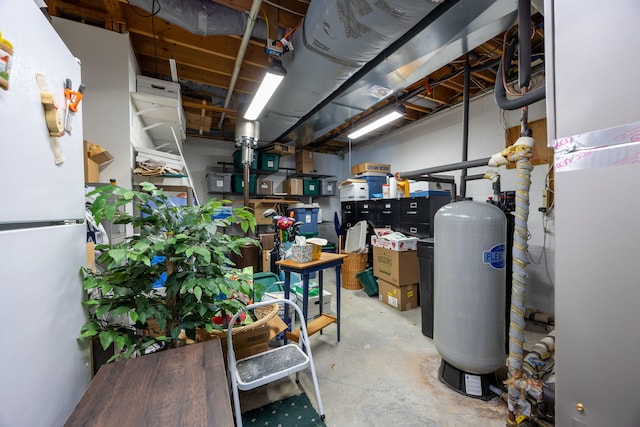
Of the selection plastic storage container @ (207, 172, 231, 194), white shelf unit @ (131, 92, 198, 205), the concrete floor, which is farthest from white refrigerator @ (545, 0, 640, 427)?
plastic storage container @ (207, 172, 231, 194)

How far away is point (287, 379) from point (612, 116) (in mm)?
2177

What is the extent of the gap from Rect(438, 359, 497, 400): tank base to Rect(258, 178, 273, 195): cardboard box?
411 centimetres

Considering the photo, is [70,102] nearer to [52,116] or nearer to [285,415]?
[52,116]

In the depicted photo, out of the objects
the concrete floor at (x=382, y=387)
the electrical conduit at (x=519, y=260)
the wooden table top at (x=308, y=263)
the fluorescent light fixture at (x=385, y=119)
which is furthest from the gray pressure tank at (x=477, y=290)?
the fluorescent light fixture at (x=385, y=119)

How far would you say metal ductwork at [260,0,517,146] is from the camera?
1451mm

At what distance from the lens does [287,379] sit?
176cm

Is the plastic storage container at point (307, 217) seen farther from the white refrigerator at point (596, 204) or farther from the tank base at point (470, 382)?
the white refrigerator at point (596, 204)

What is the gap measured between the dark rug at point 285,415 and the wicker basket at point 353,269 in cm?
234

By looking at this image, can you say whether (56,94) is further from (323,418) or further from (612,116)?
(323,418)

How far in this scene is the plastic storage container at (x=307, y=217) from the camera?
15.9 feet

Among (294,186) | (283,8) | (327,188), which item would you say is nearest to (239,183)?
(294,186)

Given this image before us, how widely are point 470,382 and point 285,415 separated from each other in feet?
4.09

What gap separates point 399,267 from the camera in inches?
116

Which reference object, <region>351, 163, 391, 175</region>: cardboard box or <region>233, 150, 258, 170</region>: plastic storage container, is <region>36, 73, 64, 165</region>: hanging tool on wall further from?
<region>351, 163, 391, 175</region>: cardboard box
